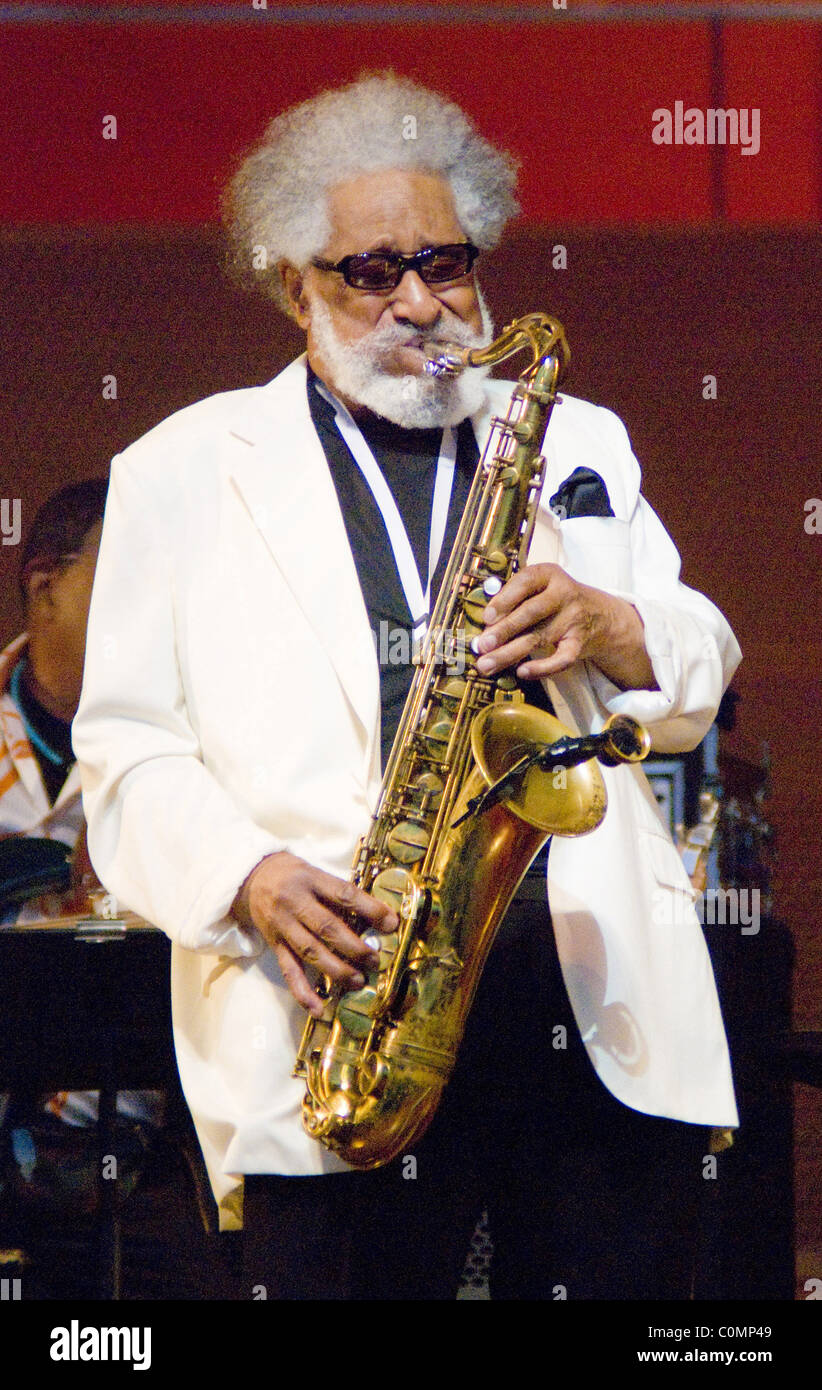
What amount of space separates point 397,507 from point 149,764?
0.43 m

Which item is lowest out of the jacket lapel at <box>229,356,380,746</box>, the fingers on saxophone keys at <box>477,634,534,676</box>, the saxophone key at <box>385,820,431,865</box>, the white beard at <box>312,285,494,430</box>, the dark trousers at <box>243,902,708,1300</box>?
the dark trousers at <box>243,902,708,1300</box>

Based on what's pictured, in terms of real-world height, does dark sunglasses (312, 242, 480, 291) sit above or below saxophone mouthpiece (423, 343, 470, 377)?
above

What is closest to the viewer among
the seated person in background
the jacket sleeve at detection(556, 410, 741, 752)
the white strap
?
the jacket sleeve at detection(556, 410, 741, 752)

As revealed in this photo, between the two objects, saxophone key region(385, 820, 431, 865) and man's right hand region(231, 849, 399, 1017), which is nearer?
man's right hand region(231, 849, 399, 1017)

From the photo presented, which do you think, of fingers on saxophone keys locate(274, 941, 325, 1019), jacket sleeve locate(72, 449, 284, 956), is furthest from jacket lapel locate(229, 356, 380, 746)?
fingers on saxophone keys locate(274, 941, 325, 1019)

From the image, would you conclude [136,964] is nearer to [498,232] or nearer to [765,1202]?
[765,1202]

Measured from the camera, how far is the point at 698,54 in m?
3.07

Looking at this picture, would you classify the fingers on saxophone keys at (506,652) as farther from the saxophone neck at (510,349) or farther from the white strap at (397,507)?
the saxophone neck at (510,349)

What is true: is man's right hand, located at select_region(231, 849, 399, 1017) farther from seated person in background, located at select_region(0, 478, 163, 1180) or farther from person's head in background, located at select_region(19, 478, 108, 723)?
person's head in background, located at select_region(19, 478, 108, 723)

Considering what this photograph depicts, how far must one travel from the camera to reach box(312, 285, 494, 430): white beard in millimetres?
1793

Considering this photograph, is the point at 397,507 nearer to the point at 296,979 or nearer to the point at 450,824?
the point at 450,824

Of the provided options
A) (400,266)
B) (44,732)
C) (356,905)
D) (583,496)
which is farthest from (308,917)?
(44,732)
